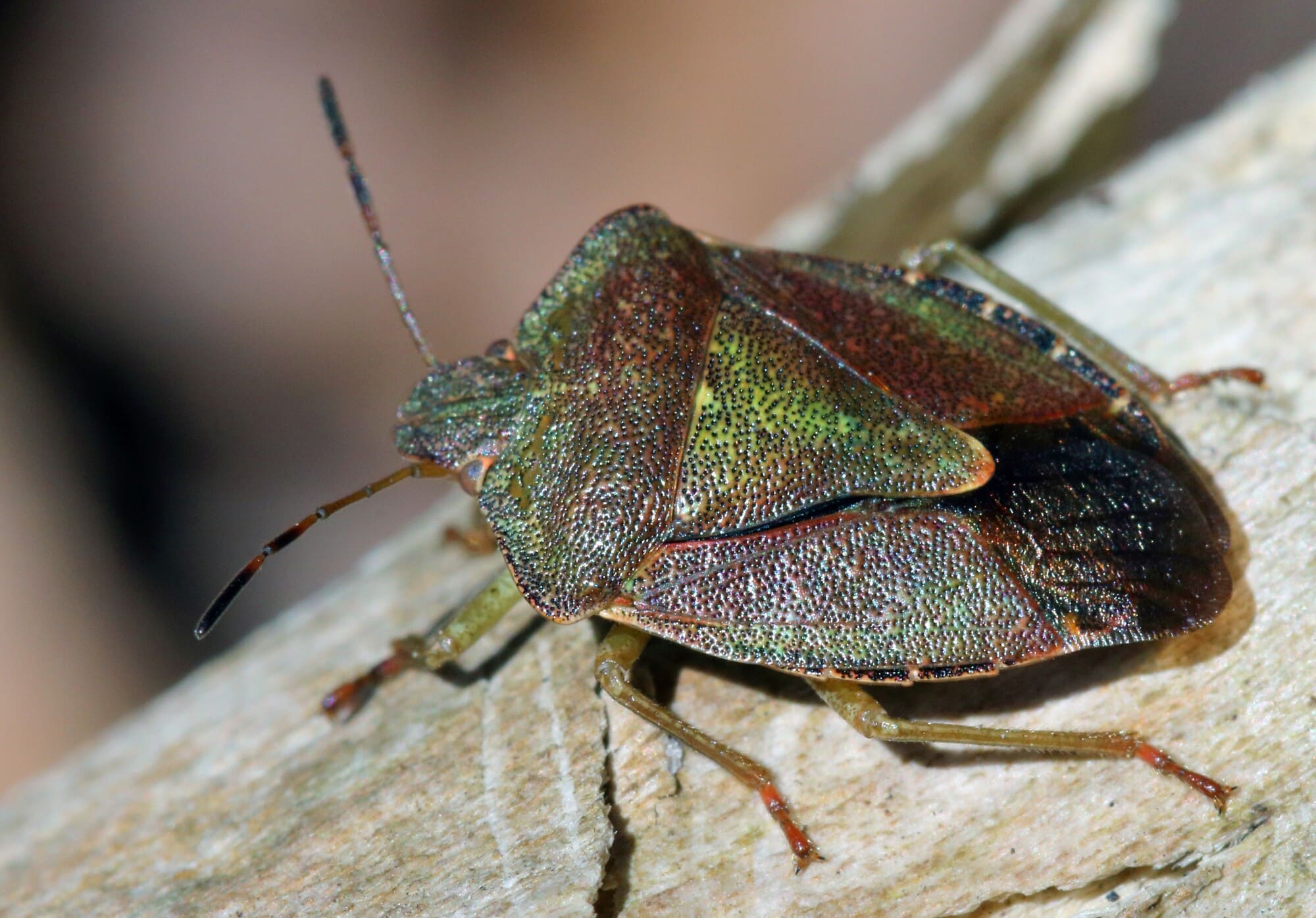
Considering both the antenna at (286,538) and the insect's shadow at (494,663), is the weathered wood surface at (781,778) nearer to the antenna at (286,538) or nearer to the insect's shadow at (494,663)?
the insect's shadow at (494,663)

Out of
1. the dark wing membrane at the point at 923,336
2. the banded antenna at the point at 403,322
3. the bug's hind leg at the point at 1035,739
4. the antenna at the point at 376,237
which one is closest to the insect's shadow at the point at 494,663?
the banded antenna at the point at 403,322

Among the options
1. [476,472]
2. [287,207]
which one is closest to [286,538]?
[476,472]

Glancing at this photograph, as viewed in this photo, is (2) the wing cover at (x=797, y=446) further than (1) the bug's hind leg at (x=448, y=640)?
No

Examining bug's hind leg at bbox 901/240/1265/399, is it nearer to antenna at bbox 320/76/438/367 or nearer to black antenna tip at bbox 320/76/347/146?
antenna at bbox 320/76/438/367

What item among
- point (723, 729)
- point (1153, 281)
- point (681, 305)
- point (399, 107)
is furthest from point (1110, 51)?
point (399, 107)

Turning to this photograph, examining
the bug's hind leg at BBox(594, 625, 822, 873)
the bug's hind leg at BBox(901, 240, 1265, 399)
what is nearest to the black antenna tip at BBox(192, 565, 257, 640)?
the bug's hind leg at BBox(594, 625, 822, 873)

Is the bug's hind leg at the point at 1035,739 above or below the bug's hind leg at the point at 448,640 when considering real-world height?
below

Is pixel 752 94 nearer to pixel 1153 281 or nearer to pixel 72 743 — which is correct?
pixel 1153 281

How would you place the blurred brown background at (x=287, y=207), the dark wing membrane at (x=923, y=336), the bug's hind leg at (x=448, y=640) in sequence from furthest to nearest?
the blurred brown background at (x=287, y=207)
the bug's hind leg at (x=448, y=640)
the dark wing membrane at (x=923, y=336)
